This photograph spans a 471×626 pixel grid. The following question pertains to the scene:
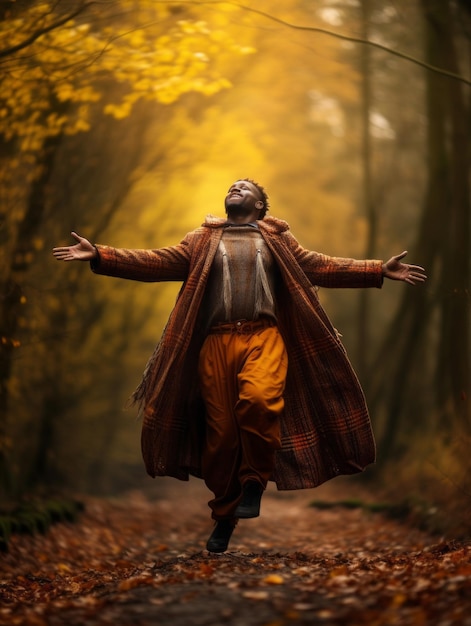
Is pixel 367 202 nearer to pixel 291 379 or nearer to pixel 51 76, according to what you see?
pixel 51 76

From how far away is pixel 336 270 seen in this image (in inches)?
272

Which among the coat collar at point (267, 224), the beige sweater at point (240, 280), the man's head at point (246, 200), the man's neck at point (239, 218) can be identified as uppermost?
the man's head at point (246, 200)

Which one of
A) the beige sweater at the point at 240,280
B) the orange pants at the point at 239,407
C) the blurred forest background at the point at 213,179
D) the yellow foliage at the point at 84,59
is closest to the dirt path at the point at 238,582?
the orange pants at the point at 239,407

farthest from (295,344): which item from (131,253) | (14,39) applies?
(14,39)

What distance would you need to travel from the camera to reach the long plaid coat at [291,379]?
22.3ft

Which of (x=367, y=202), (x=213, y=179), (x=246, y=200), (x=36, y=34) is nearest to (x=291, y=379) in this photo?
(x=246, y=200)

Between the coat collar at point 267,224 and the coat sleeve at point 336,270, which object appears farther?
the coat collar at point 267,224

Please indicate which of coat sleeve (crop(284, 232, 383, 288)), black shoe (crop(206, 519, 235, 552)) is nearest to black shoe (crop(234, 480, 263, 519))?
black shoe (crop(206, 519, 235, 552))

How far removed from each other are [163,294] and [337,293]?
4005 millimetres

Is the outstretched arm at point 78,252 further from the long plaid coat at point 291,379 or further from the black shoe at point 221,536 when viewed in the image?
the black shoe at point 221,536

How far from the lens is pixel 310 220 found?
2133 cm

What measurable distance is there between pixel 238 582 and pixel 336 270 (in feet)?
8.29

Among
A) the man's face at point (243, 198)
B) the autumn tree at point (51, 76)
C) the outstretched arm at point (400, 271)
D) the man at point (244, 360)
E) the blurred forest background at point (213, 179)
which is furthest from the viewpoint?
the blurred forest background at point (213, 179)

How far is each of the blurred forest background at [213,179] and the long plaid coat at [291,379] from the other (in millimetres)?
1497
